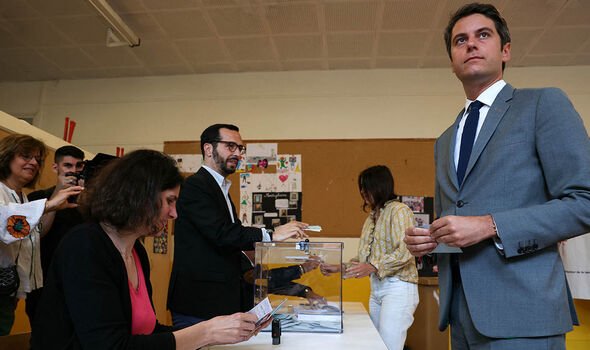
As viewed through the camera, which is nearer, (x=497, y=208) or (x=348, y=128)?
(x=497, y=208)

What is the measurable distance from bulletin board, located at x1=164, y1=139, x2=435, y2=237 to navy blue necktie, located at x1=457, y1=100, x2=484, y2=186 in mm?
3276

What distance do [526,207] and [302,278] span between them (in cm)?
89

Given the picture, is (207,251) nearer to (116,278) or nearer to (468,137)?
(116,278)

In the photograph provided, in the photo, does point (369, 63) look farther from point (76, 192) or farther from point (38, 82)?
point (38, 82)

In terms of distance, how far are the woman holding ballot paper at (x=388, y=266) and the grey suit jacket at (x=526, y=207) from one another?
1276 millimetres

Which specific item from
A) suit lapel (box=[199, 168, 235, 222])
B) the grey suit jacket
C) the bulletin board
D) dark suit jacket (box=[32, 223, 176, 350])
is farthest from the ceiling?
dark suit jacket (box=[32, 223, 176, 350])

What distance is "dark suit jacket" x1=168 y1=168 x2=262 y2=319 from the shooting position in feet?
6.11

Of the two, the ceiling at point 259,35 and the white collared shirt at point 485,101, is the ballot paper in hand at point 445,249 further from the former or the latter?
the ceiling at point 259,35

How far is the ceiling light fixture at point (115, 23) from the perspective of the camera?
3375 millimetres

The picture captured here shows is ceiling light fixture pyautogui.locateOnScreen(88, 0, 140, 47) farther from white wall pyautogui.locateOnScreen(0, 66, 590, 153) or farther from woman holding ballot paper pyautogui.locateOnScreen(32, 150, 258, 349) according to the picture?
woman holding ballot paper pyautogui.locateOnScreen(32, 150, 258, 349)

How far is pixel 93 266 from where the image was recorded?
3.43ft

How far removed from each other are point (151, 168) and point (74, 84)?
453cm

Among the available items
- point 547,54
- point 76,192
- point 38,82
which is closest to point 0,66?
point 38,82

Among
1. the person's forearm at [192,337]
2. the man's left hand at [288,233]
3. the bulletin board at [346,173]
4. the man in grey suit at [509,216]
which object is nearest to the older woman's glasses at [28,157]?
the man's left hand at [288,233]
